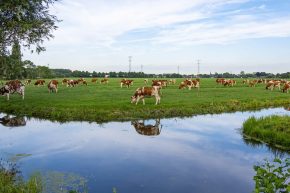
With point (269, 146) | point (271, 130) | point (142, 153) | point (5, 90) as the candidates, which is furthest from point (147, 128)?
point (5, 90)

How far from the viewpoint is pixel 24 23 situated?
2002 cm

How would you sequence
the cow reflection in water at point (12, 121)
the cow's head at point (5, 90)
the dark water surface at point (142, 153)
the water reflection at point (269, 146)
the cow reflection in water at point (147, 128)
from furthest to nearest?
the cow's head at point (5, 90)
the cow reflection in water at point (12, 121)
the cow reflection in water at point (147, 128)
the water reflection at point (269, 146)
the dark water surface at point (142, 153)

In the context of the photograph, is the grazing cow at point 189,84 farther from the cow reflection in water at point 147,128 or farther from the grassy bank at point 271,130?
the grassy bank at point 271,130

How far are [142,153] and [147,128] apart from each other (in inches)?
276

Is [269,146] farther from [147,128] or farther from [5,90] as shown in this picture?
[5,90]

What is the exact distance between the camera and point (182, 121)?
27609 mm

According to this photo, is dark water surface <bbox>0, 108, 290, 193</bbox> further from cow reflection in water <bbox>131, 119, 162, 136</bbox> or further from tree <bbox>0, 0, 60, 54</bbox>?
tree <bbox>0, 0, 60, 54</bbox>

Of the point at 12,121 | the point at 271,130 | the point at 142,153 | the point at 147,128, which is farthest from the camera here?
the point at 12,121

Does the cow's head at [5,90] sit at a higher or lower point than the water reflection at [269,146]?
higher

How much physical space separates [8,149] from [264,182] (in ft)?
47.4

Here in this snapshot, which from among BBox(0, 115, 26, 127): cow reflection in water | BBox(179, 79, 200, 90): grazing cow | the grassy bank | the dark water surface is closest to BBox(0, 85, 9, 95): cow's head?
BBox(0, 115, 26, 127): cow reflection in water

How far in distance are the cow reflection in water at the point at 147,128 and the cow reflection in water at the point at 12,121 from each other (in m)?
8.63

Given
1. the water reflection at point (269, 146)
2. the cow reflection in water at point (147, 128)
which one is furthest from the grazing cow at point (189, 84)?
the water reflection at point (269, 146)

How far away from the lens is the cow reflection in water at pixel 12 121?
85.1ft
